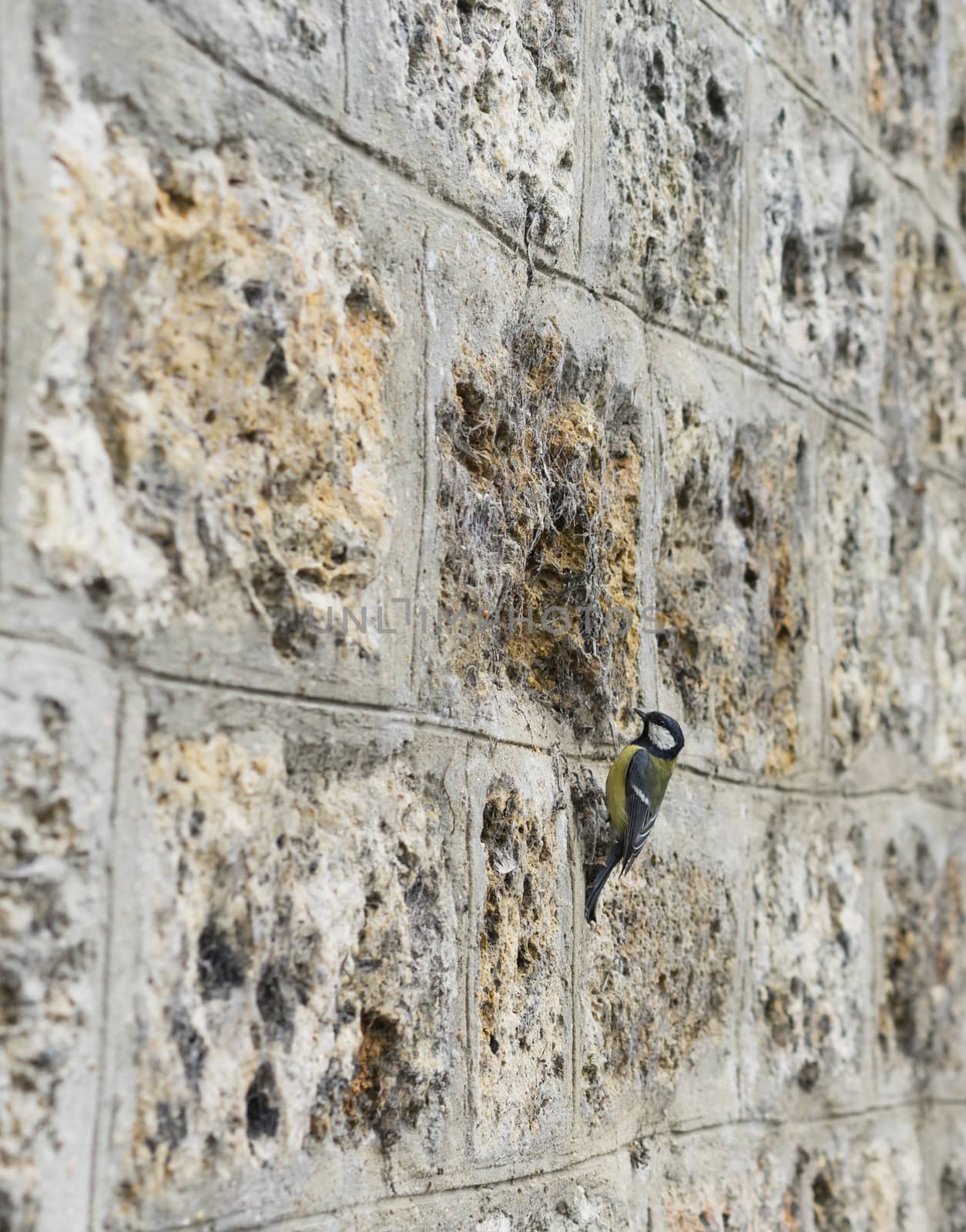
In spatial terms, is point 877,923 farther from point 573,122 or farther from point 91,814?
point 91,814

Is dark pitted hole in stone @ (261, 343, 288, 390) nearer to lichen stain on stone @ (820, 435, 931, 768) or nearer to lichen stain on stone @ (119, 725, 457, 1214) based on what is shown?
lichen stain on stone @ (119, 725, 457, 1214)

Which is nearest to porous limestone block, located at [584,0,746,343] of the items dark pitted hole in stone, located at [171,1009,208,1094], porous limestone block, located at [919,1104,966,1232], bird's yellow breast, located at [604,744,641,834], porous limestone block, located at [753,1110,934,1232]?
bird's yellow breast, located at [604,744,641,834]

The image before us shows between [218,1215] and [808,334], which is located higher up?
[808,334]

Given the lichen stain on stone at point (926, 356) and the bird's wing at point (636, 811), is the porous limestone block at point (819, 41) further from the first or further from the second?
the bird's wing at point (636, 811)

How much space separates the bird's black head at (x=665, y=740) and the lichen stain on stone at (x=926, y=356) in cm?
107

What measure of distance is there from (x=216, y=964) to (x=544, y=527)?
735 mm

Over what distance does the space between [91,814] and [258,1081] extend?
320 millimetres

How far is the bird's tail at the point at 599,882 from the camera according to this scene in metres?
1.80

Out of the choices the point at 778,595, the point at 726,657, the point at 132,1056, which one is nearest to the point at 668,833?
the point at 726,657

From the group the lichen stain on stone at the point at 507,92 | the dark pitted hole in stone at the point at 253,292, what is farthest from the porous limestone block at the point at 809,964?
the dark pitted hole in stone at the point at 253,292

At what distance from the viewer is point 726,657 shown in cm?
219

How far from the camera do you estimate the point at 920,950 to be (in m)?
2.78

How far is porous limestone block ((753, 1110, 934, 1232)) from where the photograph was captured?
7.30 feet

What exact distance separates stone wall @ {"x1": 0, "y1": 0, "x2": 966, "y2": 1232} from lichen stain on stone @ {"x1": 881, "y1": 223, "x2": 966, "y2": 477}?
0.04m
